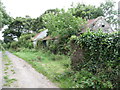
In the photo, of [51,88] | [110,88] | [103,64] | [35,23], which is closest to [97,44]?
[103,64]

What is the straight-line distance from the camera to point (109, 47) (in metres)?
4.29

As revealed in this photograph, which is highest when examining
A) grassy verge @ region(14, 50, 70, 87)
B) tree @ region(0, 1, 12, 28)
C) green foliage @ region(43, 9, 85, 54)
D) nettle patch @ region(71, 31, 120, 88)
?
tree @ region(0, 1, 12, 28)

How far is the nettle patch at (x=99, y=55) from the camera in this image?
→ 13.3ft

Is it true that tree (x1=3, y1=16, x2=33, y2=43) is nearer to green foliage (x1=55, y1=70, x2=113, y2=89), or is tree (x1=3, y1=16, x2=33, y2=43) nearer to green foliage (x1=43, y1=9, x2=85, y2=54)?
green foliage (x1=43, y1=9, x2=85, y2=54)

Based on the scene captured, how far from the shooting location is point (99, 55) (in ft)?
15.0

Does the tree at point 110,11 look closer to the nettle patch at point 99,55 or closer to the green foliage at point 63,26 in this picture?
the green foliage at point 63,26

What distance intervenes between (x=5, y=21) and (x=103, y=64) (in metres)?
15.3

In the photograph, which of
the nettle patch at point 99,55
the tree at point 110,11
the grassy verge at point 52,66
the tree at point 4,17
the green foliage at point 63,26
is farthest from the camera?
the tree at point 110,11

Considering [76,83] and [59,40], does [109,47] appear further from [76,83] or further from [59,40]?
[59,40]

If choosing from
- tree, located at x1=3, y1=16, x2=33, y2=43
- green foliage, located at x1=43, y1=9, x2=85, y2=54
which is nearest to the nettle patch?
green foliage, located at x1=43, y1=9, x2=85, y2=54

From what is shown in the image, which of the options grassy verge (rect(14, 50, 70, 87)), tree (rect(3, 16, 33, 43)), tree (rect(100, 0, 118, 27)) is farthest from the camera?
tree (rect(3, 16, 33, 43))

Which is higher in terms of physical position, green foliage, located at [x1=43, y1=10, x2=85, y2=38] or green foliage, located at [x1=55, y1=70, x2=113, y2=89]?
green foliage, located at [x1=43, y1=10, x2=85, y2=38]

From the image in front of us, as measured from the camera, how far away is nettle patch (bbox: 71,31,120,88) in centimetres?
404

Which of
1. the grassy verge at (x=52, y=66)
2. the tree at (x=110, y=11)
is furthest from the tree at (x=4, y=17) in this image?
the tree at (x=110, y=11)
